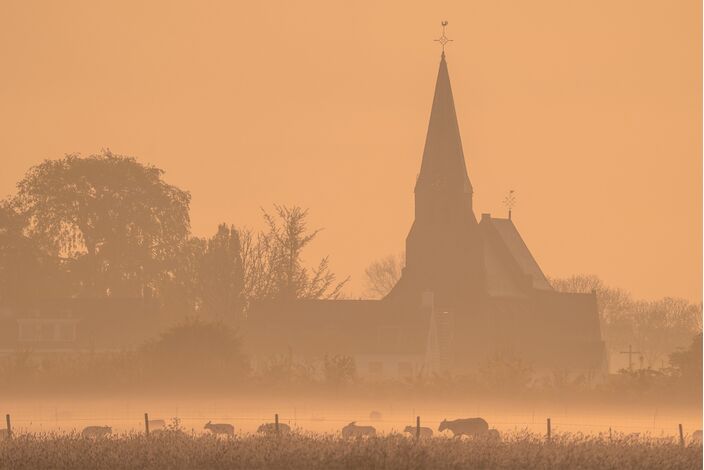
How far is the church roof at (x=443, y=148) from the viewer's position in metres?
165

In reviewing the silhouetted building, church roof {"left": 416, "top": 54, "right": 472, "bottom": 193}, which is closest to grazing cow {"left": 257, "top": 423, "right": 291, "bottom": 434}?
the silhouetted building

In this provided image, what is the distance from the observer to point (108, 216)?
536 ft

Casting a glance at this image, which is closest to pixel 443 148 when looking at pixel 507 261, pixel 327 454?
pixel 507 261

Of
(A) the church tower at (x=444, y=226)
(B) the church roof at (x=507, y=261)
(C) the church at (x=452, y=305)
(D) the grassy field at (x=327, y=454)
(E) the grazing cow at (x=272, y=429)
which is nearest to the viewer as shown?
(D) the grassy field at (x=327, y=454)

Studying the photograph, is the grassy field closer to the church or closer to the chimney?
the church

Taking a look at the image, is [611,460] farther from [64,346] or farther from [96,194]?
[96,194]

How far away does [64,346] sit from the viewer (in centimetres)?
13875

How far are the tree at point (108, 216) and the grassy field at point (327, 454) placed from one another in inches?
4036

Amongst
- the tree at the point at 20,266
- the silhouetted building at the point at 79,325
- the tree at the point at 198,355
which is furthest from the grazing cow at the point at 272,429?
the tree at the point at 20,266

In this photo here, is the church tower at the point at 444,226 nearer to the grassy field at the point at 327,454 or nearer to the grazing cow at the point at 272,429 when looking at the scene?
the grazing cow at the point at 272,429

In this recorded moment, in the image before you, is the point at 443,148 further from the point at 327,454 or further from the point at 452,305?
the point at 327,454

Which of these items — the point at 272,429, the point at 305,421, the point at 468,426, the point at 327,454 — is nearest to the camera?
the point at 327,454

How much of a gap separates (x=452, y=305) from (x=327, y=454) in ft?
368

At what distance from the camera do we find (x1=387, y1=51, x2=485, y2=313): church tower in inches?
6496
